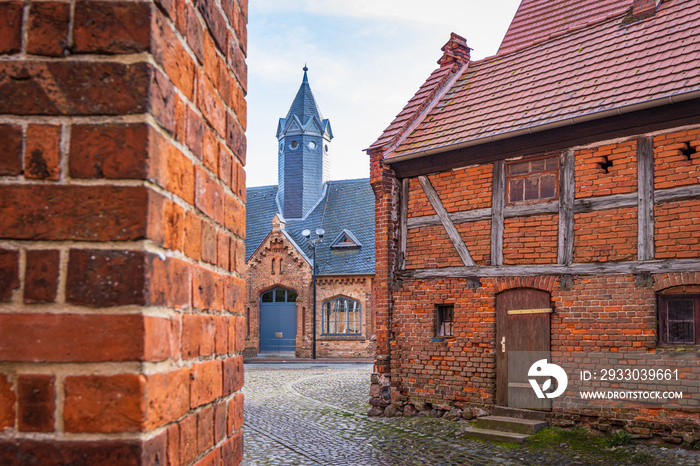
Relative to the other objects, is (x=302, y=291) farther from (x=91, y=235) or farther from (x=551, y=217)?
(x=91, y=235)

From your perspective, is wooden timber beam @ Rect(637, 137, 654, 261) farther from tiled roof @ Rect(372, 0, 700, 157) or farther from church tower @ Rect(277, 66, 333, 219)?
church tower @ Rect(277, 66, 333, 219)

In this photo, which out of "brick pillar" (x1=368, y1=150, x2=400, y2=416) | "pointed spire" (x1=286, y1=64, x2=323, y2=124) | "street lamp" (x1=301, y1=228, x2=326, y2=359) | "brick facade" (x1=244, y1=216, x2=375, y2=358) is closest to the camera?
"brick pillar" (x1=368, y1=150, x2=400, y2=416)

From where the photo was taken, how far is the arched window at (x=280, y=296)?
31641mm

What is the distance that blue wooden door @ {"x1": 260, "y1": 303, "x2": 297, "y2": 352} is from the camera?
3147 cm

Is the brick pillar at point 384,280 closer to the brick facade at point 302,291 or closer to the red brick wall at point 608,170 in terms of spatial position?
the red brick wall at point 608,170

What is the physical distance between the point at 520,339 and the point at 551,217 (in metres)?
2.03

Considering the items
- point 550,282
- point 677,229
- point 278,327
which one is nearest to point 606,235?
point 677,229

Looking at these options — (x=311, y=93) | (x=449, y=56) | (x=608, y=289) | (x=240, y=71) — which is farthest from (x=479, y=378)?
(x=311, y=93)

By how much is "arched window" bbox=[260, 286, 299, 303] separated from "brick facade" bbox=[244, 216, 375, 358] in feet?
1.08

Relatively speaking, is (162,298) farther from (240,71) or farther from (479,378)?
(479,378)

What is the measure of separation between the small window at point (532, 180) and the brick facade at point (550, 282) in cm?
25

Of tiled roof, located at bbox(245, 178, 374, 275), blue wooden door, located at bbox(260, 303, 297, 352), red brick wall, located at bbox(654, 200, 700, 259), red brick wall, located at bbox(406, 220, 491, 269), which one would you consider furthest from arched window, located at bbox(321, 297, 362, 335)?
red brick wall, located at bbox(654, 200, 700, 259)

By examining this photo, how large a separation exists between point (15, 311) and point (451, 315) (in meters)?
11.4

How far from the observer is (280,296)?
31797 millimetres
